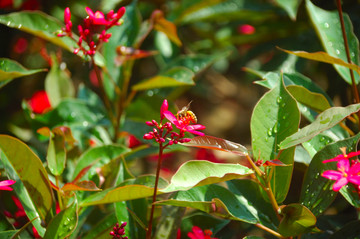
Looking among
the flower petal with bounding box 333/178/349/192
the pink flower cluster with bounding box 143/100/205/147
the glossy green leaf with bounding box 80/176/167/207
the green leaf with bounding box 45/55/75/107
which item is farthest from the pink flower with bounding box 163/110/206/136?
the green leaf with bounding box 45/55/75/107

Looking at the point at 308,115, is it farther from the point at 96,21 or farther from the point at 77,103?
the point at 77,103

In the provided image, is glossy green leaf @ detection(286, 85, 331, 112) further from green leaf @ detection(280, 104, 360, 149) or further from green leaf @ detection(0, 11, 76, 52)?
green leaf @ detection(0, 11, 76, 52)

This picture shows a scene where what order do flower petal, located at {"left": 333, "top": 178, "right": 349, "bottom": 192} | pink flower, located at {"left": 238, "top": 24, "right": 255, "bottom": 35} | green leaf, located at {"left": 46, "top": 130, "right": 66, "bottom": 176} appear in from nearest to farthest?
flower petal, located at {"left": 333, "top": 178, "right": 349, "bottom": 192} → green leaf, located at {"left": 46, "top": 130, "right": 66, "bottom": 176} → pink flower, located at {"left": 238, "top": 24, "right": 255, "bottom": 35}

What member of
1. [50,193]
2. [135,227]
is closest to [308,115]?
[135,227]

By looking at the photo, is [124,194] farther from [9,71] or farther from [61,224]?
[9,71]

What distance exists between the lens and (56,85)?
1.34m

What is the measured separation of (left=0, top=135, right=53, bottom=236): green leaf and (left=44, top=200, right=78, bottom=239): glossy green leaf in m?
0.05

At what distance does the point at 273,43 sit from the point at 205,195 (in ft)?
2.95

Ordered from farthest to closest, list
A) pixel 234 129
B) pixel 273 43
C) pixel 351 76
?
1. pixel 234 129
2. pixel 273 43
3. pixel 351 76

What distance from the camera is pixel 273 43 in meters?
1.56

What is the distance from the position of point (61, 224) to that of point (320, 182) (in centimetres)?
48

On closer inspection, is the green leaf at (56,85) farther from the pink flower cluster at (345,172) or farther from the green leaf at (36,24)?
the pink flower cluster at (345,172)

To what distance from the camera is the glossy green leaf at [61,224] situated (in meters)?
0.78

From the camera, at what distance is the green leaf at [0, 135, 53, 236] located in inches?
31.7
